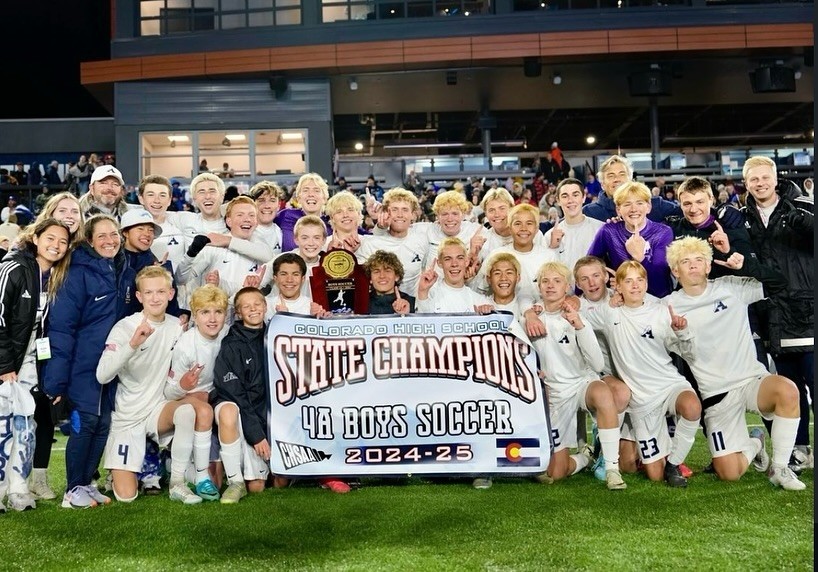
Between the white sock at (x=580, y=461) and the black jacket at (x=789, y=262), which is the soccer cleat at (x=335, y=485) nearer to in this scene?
the white sock at (x=580, y=461)

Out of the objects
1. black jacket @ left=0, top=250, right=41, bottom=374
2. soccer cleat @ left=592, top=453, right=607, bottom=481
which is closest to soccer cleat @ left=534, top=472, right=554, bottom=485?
soccer cleat @ left=592, top=453, right=607, bottom=481

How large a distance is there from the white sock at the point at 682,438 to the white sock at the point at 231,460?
274 centimetres

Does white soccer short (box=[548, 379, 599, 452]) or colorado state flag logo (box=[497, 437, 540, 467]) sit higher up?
white soccer short (box=[548, 379, 599, 452])

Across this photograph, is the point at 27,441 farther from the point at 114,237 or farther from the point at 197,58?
A: the point at 197,58

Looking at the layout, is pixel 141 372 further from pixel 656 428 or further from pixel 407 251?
pixel 656 428

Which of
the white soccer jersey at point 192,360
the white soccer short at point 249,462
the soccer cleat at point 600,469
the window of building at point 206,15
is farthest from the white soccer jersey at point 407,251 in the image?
the window of building at point 206,15

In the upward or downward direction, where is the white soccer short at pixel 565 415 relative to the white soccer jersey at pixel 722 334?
downward

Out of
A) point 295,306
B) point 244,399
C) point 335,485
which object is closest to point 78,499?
point 244,399

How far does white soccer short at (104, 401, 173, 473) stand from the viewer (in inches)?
189

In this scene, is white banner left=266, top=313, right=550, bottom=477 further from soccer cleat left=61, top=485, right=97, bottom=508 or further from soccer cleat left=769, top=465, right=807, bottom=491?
soccer cleat left=769, top=465, right=807, bottom=491

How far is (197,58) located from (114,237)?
17049 mm

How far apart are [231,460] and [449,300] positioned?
6.05ft

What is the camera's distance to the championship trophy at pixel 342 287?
17.9 feet

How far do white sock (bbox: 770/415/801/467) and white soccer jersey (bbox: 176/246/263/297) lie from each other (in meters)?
3.84
